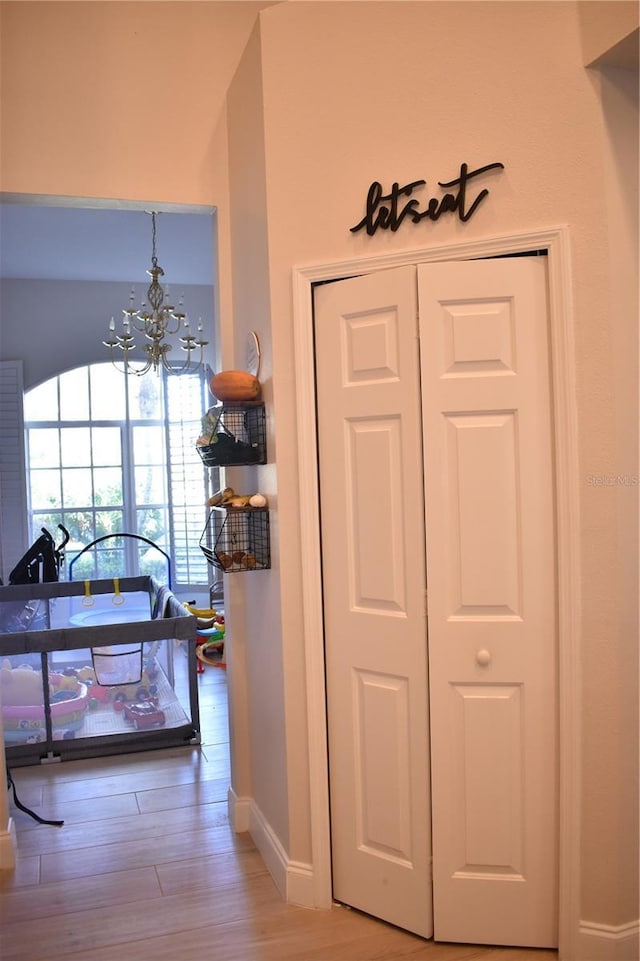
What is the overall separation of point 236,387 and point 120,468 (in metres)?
4.97

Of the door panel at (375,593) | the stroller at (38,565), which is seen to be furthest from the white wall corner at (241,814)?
the stroller at (38,565)

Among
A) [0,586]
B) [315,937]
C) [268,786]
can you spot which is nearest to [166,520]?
[0,586]

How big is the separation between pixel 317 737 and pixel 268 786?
1.53ft

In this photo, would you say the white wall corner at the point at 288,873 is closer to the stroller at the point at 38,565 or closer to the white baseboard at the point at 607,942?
the white baseboard at the point at 607,942

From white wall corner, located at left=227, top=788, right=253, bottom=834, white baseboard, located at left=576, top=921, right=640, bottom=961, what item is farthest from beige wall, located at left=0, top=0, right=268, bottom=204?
white baseboard, located at left=576, top=921, right=640, bottom=961

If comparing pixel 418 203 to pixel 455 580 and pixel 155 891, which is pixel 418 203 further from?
pixel 155 891

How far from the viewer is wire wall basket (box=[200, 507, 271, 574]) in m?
2.76

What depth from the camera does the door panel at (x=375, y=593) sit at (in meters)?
2.41

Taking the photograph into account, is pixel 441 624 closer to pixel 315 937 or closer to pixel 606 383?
pixel 606 383

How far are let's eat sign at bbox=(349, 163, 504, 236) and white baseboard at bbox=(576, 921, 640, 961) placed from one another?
2.13m

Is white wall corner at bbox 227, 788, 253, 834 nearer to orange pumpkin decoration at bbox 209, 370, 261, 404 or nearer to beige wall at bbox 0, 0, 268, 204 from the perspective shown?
orange pumpkin decoration at bbox 209, 370, 261, 404

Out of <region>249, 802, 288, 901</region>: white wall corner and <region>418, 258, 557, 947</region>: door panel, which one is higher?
<region>418, 258, 557, 947</region>: door panel

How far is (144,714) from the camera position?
13.6ft

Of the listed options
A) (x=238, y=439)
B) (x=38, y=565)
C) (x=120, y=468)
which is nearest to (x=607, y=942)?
(x=238, y=439)
